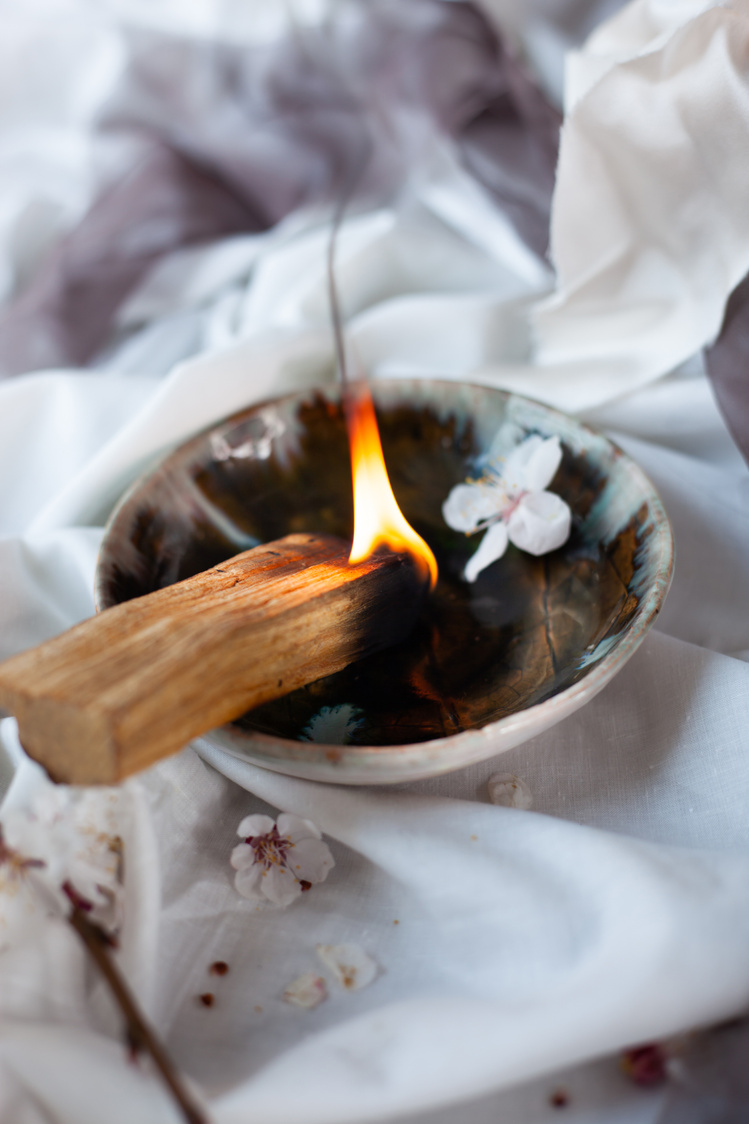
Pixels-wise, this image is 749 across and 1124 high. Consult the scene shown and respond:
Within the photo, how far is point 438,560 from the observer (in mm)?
649

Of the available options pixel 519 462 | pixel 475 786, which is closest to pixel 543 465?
pixel 519 462

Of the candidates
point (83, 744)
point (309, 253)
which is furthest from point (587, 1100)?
point (309, 253)

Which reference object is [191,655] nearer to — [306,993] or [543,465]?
[306,993]

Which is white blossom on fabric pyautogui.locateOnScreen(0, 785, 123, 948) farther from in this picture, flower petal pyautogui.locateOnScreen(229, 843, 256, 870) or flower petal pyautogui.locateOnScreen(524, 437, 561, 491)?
flower petal pyautogui.locateOnScreen(524, 437, 561, 491)

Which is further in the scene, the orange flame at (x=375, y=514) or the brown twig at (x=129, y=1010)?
the orange flame at (x=375, y=514)

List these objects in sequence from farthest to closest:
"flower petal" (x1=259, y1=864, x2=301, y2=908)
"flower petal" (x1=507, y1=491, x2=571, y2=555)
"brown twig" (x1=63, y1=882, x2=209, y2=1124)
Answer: "flower petal" (x1=507, y1=491, x2=571, y2=555)
"flower petal" (x1=259, y1=864, x2=301, y2=908)
"brown twig" (x1=63, y1=882, x2=209, y2=1124)

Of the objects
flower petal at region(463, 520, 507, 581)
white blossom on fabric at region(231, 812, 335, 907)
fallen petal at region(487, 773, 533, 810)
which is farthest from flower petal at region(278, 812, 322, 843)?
flower petal at region(463, 520, 507, 581)

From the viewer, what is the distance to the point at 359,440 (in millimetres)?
633

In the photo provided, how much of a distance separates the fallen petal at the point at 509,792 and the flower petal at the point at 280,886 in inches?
5.2

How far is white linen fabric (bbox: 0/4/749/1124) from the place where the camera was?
0.38m

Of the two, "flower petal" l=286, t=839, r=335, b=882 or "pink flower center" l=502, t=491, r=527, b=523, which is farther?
"pink flower center" l=502, t=491, r=527, b=523

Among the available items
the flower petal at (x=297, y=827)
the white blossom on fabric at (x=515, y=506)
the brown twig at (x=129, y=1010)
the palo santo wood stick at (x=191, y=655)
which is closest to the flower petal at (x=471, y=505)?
the white blossom on fabric at (x=515, y=506)

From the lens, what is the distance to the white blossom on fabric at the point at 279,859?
47cm

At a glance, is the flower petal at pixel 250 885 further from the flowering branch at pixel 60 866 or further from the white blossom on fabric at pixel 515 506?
the white blossom on fabric at pixel 515 506
